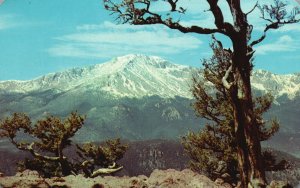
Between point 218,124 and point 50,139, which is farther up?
point 218,124

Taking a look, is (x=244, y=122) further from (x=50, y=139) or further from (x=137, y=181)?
(x=50, y=139)

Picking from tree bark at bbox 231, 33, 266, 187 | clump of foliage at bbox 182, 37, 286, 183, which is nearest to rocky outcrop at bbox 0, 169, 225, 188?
tree bark at bbox 231, 33, 266, 187

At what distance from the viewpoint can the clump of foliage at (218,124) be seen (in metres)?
42.9

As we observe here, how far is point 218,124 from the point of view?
45.2m

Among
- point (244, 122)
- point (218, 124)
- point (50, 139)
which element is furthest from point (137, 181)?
point (50, 139)

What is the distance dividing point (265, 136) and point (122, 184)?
30.0 m

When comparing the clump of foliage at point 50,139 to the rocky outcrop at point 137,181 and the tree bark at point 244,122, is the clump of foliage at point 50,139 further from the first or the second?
the tree bark at point 244,122

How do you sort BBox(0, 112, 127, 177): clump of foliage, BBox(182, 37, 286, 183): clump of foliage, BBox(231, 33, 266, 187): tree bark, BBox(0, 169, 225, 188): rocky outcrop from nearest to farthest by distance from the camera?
BBox(0, 169, 225, 188): rocky outcrop < BBox(231, 33, 266, 187): tree bark < BBox(182, 37, 286, 183): clump of foliage < BBox(0, 112, 127, 177): clump of foliage

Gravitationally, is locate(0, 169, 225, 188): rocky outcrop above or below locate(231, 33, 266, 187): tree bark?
below

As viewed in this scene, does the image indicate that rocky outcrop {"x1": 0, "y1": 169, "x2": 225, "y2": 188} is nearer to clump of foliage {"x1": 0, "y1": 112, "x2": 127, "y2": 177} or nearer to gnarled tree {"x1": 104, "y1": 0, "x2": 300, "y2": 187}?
gnarled tree {"x1": 104, "y1": 0, "x2": 300, "y2": 187}

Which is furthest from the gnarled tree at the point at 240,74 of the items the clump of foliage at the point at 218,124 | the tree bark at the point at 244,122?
the clump of foliage at the point at 218,124

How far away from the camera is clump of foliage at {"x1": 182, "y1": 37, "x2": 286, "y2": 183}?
1688 inches

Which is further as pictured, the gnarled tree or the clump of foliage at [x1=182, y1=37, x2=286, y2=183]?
the clump of foliage at [x1=182, y1=37, x2=286, y2=183]

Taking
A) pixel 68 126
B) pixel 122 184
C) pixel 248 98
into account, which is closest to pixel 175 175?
pixel 122 184
